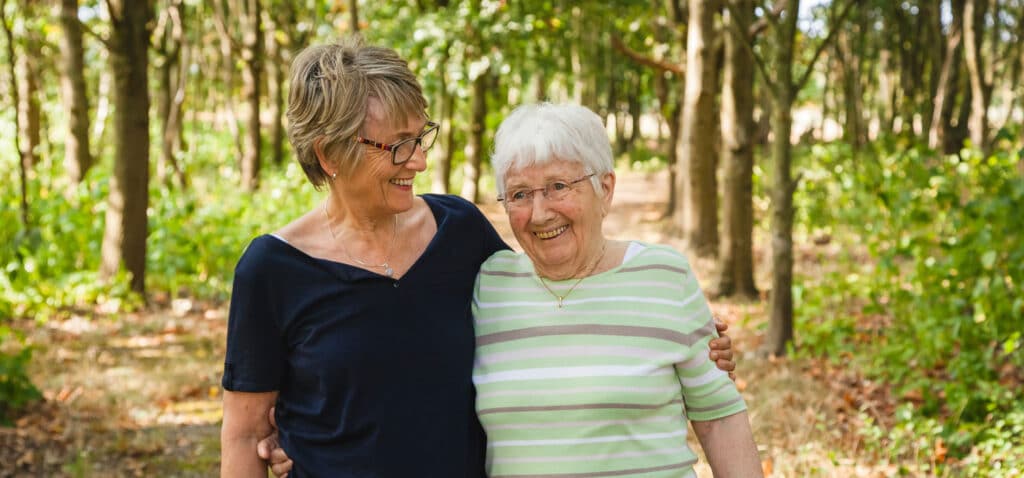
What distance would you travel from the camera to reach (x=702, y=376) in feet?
7.73

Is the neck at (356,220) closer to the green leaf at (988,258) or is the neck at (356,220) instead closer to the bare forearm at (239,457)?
the bare forearm at (239,457)

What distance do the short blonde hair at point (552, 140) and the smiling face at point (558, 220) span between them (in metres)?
0.02

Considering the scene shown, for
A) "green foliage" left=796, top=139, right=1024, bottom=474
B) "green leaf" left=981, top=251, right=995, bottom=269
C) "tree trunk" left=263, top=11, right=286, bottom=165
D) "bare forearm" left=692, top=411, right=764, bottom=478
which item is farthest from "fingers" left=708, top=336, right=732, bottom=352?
"tree trunk" left=263, top=11, right=286, bottom=165

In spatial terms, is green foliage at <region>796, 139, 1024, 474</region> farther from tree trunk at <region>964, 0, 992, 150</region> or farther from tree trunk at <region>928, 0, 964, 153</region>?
tree trunk at <region>928, 0, 964, 153</region>

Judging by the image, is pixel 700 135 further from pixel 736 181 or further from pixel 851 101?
pixel 851 101

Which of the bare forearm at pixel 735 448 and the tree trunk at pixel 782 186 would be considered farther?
the tree trunk at pixel 782 186

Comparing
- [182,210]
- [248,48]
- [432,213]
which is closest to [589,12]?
[248,48]

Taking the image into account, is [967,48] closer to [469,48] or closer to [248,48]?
[469,48]

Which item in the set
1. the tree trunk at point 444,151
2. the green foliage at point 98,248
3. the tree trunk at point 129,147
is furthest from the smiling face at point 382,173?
the tree trunk at point 444,151

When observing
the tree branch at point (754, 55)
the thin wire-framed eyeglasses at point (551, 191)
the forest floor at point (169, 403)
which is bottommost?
the forest floor at point (169, 403)

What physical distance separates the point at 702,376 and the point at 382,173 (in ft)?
2.94

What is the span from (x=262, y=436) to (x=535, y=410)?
68 cm

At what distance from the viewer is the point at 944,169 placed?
304 inches

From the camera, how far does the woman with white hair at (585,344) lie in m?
2.30
